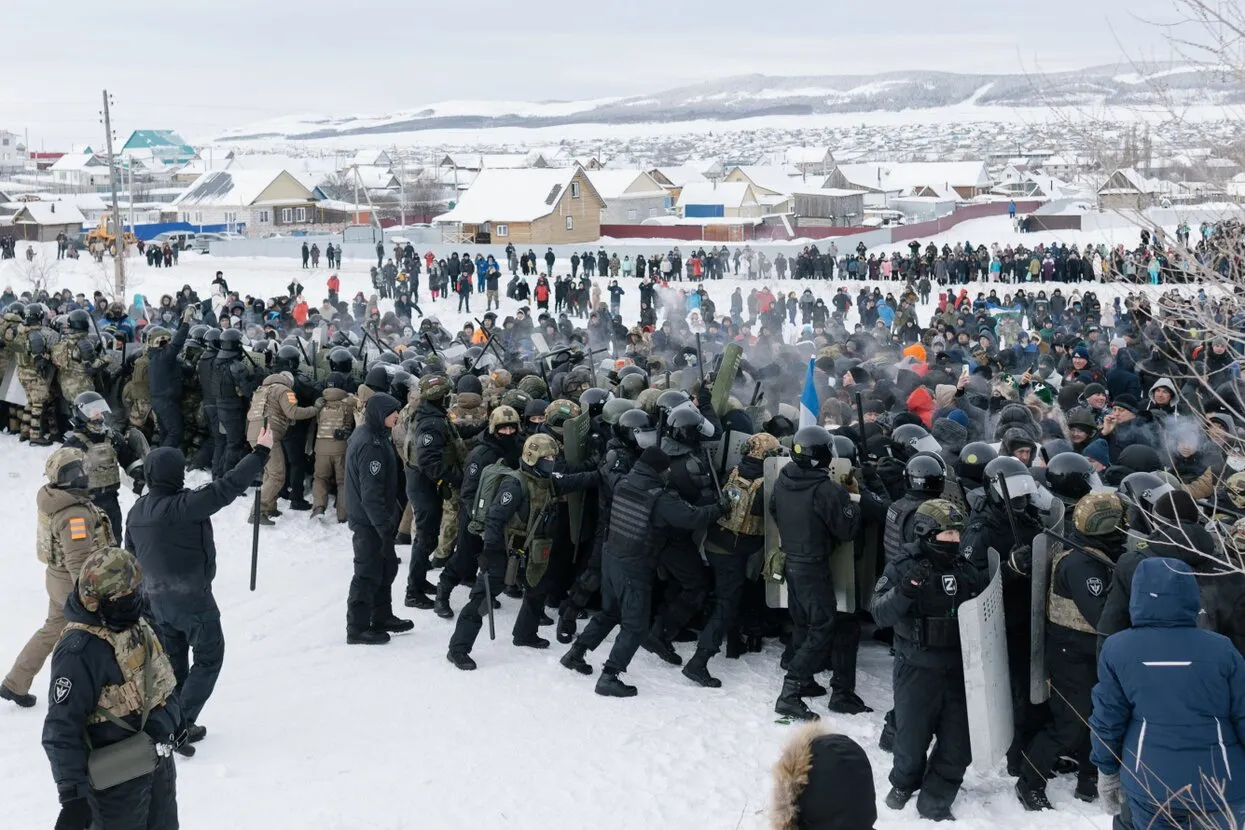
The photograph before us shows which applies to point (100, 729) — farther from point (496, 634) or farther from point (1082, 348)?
point (1082, 348)

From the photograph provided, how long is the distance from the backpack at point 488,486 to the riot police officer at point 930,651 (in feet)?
9.94

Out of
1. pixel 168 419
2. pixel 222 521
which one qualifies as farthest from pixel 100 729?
pixel 168 419

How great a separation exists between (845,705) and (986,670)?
1.88 meters

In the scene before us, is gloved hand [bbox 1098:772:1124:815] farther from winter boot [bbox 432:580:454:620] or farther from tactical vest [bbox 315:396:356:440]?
tactical vest [bbox 315:396:356:440]

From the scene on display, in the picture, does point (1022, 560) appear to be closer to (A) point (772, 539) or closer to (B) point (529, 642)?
(A) point (772, 539)

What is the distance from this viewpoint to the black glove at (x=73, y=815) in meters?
4.83

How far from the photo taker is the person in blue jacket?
4.61 meters

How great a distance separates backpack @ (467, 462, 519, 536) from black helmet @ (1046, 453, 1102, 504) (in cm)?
354

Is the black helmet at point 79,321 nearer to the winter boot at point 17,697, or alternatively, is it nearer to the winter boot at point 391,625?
the winter boot at point 391,625

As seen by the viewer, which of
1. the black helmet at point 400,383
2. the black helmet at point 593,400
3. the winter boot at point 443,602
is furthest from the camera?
the black helmet at point 400,383

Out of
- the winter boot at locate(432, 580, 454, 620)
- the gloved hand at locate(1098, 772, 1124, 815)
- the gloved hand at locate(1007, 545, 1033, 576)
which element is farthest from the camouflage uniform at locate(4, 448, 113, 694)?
the gloved hand at locate(1098, 772, 1124, 815)

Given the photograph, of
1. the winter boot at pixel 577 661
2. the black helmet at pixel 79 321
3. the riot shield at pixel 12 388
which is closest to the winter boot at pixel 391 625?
the winter boot at pixel 577 661

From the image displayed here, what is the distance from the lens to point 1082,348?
14641 mm

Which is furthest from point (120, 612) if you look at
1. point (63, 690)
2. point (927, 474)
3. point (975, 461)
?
point (975, 461)
